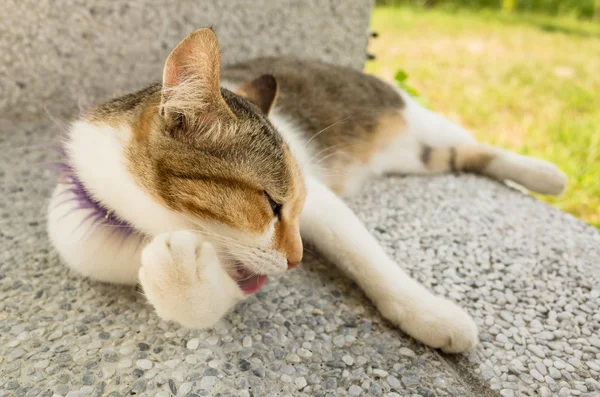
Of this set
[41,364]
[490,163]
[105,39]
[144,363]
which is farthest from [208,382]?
[105,39]

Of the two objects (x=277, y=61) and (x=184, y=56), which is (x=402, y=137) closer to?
(x=277, y=61)

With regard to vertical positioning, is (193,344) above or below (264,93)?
below

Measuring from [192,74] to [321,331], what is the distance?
68 centimetres

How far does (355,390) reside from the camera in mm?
1083

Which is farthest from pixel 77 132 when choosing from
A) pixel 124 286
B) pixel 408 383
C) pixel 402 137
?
pixel 402 137

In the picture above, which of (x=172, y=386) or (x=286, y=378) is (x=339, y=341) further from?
(x=172, y=386)

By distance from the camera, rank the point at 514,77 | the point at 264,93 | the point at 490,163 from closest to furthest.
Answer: the point at 264,93 → the point at 490,163 → the point at 514,77

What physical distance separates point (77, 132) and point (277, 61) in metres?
1.11

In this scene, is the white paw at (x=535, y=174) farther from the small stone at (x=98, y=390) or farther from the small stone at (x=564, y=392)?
the small stone at (x=98, y=390)

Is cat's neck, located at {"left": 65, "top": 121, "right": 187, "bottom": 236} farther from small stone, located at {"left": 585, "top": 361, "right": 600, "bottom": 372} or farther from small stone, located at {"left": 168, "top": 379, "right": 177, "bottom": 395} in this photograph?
small stone, located at {"left": 585, "top": 361, "right": 600, "bottom": 372}

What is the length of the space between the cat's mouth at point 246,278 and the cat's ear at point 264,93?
0.47 metres

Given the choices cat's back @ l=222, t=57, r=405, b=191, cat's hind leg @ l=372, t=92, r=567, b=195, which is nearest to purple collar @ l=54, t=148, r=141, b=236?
cat's back @ l=222, t=57, r=405, b=191

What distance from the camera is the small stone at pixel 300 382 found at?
1084mm

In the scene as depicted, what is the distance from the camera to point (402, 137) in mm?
2123
